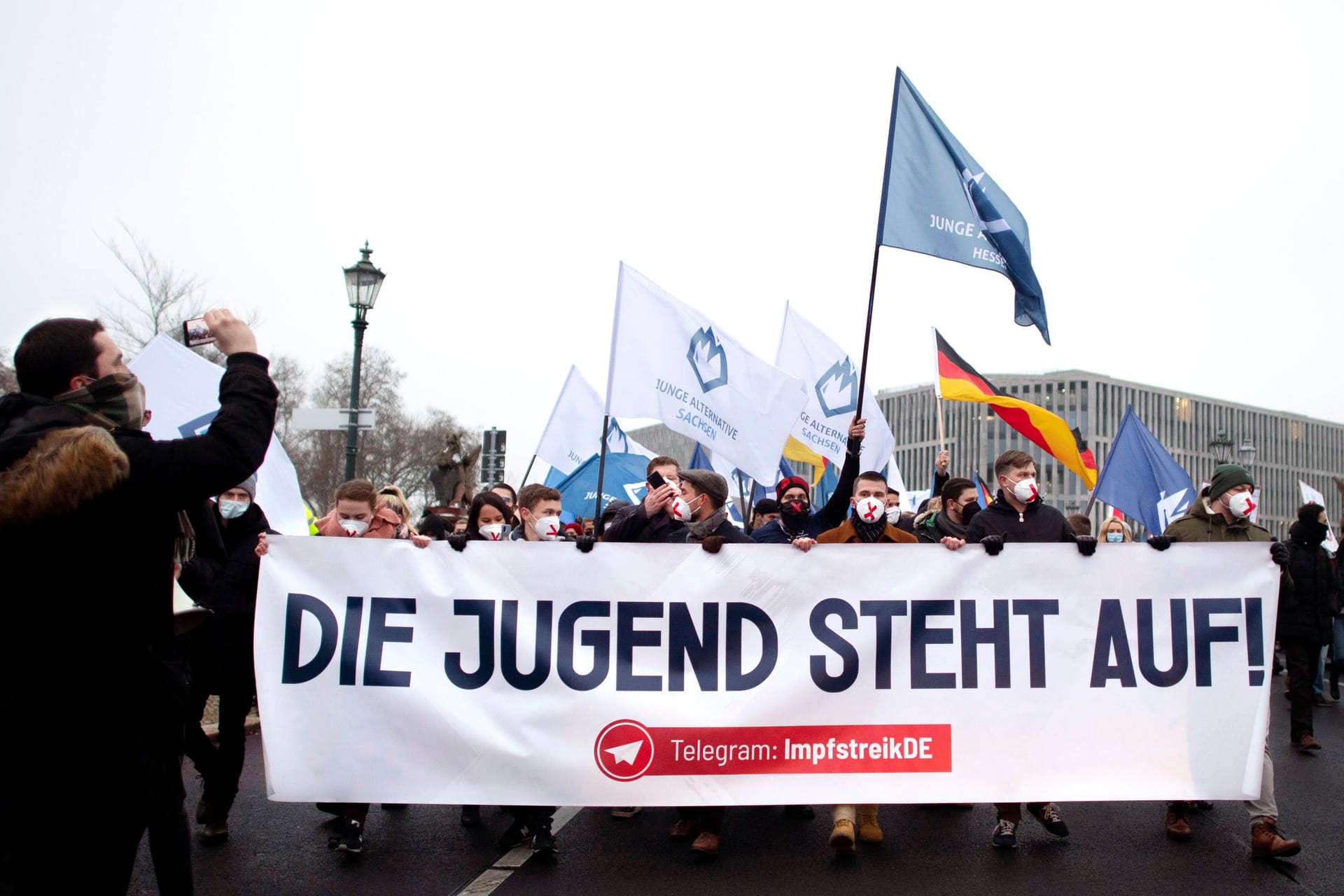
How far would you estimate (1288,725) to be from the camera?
33.5ft

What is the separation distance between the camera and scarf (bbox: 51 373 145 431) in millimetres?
2885

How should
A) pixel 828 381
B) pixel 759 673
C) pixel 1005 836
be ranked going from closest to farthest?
pixel 759 673 < pixel 1005 836 < pixel 828 381

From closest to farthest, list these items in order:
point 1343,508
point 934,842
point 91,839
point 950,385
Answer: point 91,839, point 934,842, point 950,385, point 1343,508

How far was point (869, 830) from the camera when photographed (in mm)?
5652

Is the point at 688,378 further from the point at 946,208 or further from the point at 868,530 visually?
the point at 868,530

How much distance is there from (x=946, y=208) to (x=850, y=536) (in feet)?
8.33

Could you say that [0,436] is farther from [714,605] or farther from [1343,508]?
[1343,508]

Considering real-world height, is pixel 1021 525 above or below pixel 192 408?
below

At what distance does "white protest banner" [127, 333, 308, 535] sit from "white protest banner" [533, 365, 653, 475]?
6249 millimetres

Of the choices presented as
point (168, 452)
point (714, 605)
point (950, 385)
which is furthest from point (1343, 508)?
point (168, 452)

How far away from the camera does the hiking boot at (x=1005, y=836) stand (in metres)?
5.54

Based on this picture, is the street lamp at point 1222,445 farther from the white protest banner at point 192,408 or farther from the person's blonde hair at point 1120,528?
the white protest banner at point 192,408

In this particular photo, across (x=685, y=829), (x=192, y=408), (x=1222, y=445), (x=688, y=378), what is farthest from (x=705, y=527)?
(x=1222, y=445)

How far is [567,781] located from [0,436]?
314 centimetres
